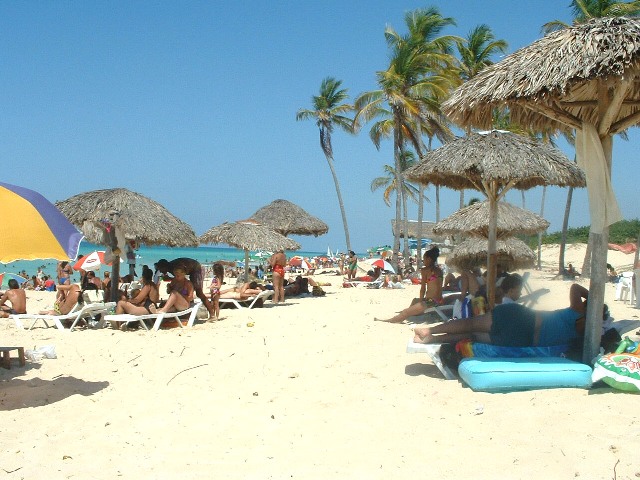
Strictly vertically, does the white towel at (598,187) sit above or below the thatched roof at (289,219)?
below

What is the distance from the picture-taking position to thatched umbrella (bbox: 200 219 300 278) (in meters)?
14.3

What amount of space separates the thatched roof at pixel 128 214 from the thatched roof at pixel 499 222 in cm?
598

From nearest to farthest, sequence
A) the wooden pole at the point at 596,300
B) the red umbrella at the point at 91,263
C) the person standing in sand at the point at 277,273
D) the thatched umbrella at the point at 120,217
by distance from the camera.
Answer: the wooden pole at the point at 596,300, the thatched umbrella at the point at 120,217, the person standing in sand at the point at 277,273, the red umbrella at the point at 91,263

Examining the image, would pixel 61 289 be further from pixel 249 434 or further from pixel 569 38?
pixel 569 38

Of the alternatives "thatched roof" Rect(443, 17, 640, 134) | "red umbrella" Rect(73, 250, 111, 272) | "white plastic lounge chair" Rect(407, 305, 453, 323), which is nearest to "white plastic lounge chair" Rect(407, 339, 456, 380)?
"thatched roof" Rect(443, 17, 640, 134)

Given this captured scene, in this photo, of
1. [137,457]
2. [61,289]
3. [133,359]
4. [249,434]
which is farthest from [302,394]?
[61,289]

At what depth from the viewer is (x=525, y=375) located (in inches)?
185

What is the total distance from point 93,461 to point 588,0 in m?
22.6

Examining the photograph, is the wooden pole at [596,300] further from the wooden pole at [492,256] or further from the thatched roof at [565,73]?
the wooden pole at [492,256]

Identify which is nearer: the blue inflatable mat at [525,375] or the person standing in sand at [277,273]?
the blue inflatable mat at [525,375]

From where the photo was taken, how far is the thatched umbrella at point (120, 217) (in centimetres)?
1027

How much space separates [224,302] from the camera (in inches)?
458

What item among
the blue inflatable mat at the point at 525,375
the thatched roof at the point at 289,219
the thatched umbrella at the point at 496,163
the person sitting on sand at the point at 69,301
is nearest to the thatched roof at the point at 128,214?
the person sitting on sand at the point at 69,301

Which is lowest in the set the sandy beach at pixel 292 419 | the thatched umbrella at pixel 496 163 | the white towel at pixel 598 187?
the sandy beach at pixel 292 419
